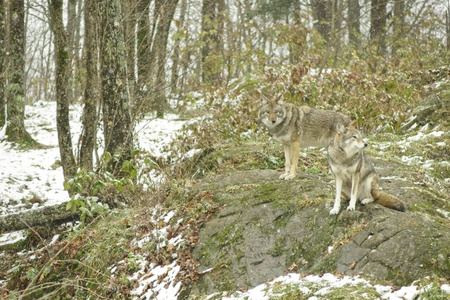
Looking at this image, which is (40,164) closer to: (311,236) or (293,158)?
(293,158)

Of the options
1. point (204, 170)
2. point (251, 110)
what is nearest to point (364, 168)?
point (204, 170)

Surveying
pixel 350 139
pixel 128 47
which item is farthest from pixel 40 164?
pixel 350 139

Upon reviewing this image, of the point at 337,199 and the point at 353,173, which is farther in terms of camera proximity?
the point at 337,199

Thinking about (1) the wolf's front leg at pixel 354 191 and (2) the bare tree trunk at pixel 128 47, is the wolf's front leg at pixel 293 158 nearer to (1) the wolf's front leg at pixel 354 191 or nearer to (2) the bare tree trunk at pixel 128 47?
(1) the wolf's front leg at pixel 354 191

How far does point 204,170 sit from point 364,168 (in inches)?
160

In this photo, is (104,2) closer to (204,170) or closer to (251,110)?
(204,170)

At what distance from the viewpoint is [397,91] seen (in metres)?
12.4

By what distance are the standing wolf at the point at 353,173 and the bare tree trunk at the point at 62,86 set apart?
5764 millimetres

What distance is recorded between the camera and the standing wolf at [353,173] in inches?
205

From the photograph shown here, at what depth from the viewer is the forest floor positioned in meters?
4.23

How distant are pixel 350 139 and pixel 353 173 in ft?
1.32

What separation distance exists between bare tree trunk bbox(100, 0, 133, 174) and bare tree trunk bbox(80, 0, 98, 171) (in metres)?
0.34

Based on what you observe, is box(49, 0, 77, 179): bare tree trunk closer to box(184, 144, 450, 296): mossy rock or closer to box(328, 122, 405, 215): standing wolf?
box(184, 144, 450, 296): mossy rock

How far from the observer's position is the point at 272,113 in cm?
744
